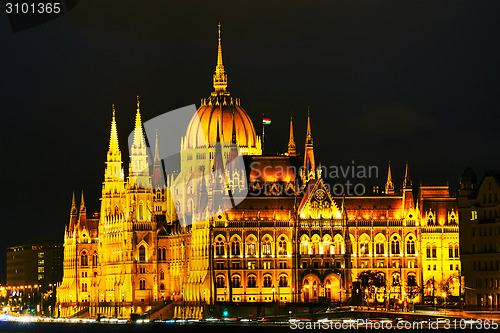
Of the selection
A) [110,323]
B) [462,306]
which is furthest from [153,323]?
[462,306]

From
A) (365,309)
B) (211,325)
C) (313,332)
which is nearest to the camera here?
(313,332)

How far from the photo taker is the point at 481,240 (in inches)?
7008

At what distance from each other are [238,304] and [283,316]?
9304 mm

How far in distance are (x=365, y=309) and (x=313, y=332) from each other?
28.1m

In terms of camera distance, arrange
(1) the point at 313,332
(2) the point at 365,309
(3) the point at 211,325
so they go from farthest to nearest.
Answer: (2) the point at 365,309 → (3) the point at 211,325 → (1) the point at 313,332

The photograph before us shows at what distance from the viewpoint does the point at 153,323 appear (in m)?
184

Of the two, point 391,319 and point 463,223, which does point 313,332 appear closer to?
point 391,319

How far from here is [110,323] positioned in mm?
191875

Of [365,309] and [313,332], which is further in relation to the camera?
[365,309]

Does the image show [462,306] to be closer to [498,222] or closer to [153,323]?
[498,222]

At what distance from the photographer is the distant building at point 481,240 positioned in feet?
575

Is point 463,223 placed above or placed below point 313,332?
above

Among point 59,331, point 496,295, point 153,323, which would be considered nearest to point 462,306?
point 496,295

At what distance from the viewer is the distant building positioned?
6905 inches
